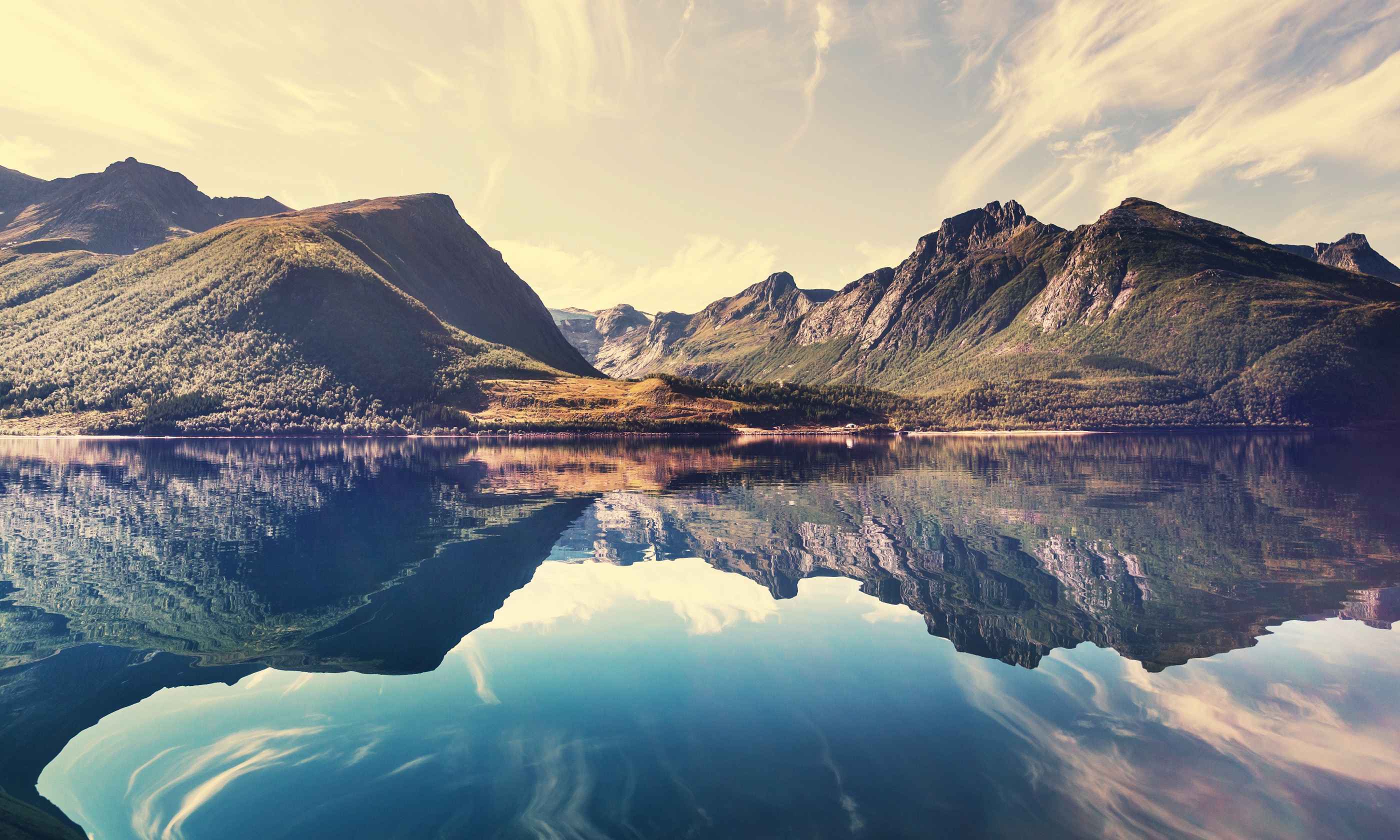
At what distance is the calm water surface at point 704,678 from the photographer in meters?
17.8

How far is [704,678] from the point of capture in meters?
26.5

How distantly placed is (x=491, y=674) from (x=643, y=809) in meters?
11.7

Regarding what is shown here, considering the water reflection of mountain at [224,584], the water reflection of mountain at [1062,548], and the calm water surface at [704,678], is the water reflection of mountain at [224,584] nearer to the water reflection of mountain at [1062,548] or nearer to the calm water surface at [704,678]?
the calm water surface at [704,678]

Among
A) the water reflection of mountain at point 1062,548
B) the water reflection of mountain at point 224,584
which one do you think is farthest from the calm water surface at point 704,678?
the water reflection of mountain at point 1062,548

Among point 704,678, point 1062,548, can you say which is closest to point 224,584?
point 704,678

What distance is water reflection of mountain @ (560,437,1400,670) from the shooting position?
1332 inches

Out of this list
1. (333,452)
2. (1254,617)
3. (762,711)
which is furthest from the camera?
(333,452)

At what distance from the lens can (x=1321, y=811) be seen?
1762 cm

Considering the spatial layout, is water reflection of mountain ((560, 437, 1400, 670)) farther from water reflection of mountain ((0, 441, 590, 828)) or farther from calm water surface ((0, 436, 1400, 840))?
water reflection of mountain ((0, 441, 590, 828))

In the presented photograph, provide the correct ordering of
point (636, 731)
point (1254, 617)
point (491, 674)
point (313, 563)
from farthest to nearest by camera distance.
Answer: point (313, 563) < point (1254, 617) < point (491, 674) < point (636, 731)

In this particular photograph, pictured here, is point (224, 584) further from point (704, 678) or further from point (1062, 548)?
point (1062, 548)

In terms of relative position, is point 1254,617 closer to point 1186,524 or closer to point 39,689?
point 1186,524

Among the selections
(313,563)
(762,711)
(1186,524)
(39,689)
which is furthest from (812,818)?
(1186,524)

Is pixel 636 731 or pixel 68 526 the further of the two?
pixel 68 526
